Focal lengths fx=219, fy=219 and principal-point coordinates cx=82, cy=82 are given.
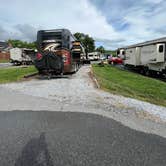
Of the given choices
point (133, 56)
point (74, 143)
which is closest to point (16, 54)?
point (133, 56)

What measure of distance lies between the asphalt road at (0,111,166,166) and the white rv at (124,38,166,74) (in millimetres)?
15210

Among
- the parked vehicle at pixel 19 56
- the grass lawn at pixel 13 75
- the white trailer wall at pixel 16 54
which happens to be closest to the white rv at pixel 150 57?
the grass lawn at pixel 13 75

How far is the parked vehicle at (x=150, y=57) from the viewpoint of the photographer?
1967 centimetres

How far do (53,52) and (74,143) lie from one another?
12211mm

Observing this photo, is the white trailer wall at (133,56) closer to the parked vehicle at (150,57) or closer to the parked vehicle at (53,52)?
the parked vehicle at (150,57)

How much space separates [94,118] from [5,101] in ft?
13.2

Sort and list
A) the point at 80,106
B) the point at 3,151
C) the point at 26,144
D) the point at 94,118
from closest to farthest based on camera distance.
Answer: the point at 3,151, the point at 26,144, the point at 94,118, the point at 80,106

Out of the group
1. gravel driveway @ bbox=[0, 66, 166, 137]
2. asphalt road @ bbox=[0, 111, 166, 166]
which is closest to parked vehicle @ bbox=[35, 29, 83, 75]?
gravel driveway @ bbox=[0, 66, 166, 137]

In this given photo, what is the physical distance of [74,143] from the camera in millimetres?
4512

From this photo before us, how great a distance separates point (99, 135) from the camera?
5004mm

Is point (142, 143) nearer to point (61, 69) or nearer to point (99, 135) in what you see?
point (99, 135)

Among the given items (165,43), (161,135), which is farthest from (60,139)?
(165,43)

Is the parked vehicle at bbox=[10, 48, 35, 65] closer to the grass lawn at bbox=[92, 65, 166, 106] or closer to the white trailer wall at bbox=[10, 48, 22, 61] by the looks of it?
the white trailer wall at bbox=[10, 48, 22, 61]

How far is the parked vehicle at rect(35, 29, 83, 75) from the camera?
1609 cm
